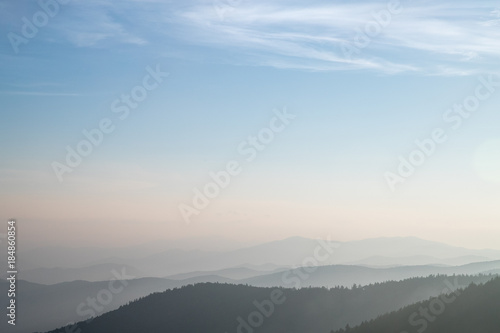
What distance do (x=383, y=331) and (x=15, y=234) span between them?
105 metres

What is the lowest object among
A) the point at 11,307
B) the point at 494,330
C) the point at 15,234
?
the point at 494,330

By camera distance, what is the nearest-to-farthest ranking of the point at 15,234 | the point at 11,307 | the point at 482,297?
the point at 15,234 < the point at 11,307 < the point at 482,297

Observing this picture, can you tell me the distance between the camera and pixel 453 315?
12912cm

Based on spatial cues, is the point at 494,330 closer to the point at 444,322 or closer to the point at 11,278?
the point at 444,322

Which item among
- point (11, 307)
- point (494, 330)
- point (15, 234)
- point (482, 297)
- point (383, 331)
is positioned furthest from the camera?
point (383, 331)

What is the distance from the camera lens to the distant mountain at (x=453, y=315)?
397ft

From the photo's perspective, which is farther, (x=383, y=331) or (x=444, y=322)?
(x=383, y=331)

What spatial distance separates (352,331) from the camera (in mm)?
153500

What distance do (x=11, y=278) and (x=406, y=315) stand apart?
106323 mm

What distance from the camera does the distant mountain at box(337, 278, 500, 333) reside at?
12100 centimetres

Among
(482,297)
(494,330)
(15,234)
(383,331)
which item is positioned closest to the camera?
(15,234)

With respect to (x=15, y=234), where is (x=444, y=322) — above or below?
below

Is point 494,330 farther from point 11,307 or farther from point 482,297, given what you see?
point 11,307

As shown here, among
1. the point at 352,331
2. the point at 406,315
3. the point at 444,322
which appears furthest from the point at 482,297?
the point at 352,331
